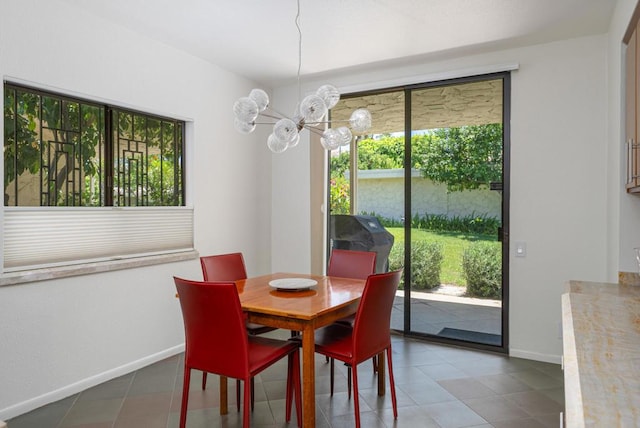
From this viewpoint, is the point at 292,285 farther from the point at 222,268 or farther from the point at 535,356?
the point at 535,356

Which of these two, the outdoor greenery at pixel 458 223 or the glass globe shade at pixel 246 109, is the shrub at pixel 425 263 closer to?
the outdoor greenery at pixel 458 223

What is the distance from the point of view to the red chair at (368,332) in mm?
2203

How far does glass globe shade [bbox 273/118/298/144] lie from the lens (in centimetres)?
237

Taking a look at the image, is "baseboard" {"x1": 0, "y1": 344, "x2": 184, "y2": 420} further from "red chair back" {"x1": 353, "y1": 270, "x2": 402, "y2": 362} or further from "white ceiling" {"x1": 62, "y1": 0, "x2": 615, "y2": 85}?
"white ceiling" {"x1": 62, "y1": 0, "x2": 615, "y2": 85}

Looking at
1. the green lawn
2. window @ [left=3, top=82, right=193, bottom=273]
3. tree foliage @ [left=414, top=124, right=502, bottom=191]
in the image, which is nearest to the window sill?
window @ [left=3, top=82, right=193, bottom=273]

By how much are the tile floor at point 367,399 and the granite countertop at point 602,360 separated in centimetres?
93

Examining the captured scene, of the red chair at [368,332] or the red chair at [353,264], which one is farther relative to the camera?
the red chair at [353,264]

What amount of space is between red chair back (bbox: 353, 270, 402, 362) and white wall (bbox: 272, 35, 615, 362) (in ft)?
5.62

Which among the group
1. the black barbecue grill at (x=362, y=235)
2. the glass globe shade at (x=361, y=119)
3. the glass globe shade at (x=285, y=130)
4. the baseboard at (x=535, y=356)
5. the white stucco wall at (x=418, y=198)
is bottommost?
the baseboard at (x=535, y=356)

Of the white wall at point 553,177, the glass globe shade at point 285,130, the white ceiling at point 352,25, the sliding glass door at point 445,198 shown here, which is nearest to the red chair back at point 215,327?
the glass globe shade at point 285,130

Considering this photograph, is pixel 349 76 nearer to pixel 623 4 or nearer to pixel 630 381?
pixel 623 4

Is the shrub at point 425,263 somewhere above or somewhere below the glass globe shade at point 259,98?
below

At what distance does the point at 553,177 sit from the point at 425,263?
133cm

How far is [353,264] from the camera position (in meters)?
3.30
